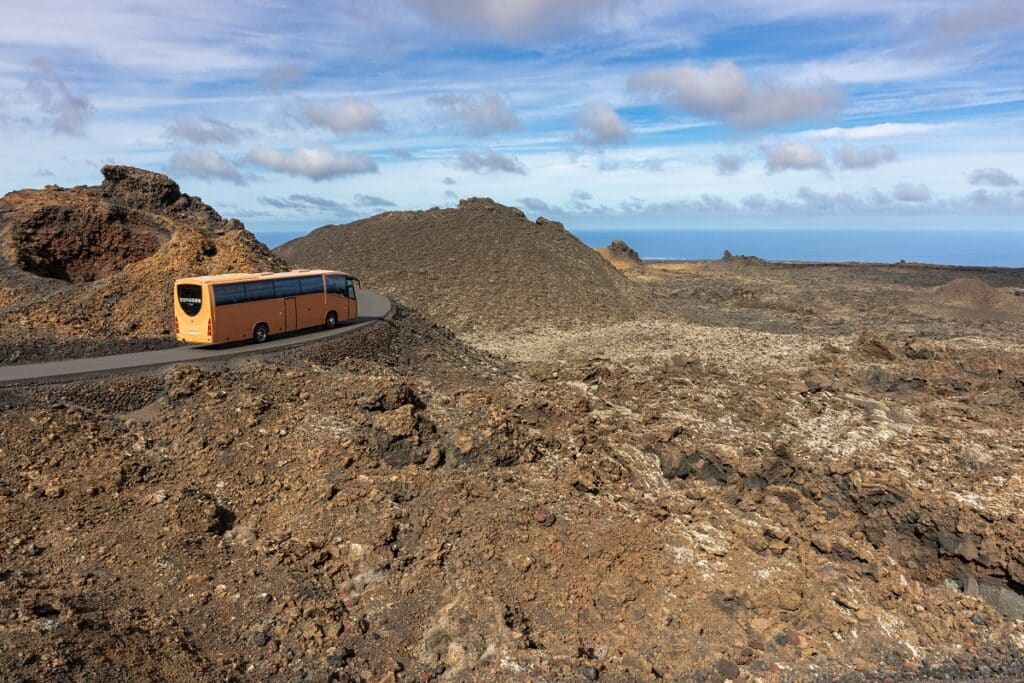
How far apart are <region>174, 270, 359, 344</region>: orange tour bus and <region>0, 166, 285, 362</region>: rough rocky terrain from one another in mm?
2166

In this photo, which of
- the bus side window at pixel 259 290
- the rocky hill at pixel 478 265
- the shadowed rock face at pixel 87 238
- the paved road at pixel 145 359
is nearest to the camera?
the paved road at pixel 145 359

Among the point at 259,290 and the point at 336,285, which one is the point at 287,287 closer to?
the point at 259,290

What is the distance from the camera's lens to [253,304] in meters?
25.0

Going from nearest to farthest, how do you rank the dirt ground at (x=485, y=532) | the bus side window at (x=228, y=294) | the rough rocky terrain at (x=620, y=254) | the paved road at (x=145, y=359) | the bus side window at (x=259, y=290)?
1. the dirt ground at (x=485, y=532)
2. the paved road at (x=145, y=359)
3. the bus side window at (x=228, y=294)
4. the bus side window at (x=259, y=290)
5. the rough rocky terrain at (x=620, y=254)

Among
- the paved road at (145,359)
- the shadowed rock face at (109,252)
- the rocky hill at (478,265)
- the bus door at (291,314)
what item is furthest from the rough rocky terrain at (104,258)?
the rocky hill at (478,265)

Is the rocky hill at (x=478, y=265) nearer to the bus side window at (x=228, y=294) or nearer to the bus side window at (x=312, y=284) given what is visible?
the bus side window at (x=312, y=284)

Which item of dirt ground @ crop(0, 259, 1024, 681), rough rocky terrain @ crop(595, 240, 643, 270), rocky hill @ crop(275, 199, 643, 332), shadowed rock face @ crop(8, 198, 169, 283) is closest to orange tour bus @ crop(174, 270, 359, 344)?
dirt ground @ crop(0, 259, 1024, 681)

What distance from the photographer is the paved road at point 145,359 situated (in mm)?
19906

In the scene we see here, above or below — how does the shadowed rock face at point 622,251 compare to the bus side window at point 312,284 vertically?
above

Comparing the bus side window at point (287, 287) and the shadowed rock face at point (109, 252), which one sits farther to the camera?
the bus side window at point (287, 287)

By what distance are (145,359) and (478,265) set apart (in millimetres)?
32906

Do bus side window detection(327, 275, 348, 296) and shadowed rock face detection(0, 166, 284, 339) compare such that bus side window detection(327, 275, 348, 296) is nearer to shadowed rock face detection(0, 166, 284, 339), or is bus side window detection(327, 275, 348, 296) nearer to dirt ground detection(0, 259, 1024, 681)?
dirt ground detection(0, 259, 1024, 681)

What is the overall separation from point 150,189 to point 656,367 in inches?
1260

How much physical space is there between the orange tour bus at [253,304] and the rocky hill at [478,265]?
16.7 m
